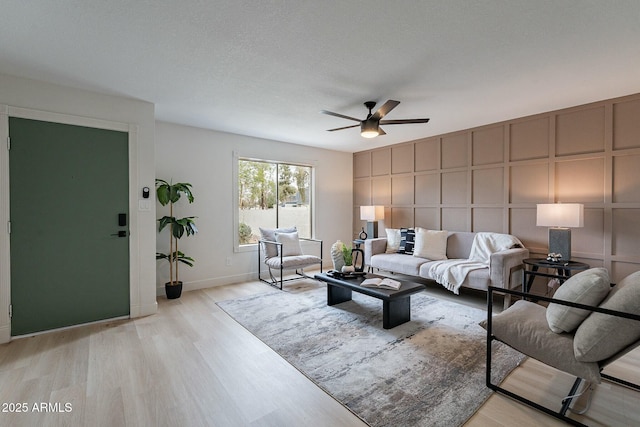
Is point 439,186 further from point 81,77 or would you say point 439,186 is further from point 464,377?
point 81,77

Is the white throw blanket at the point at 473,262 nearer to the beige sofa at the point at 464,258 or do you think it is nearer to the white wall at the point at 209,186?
the beige sofa at the point at 464,258

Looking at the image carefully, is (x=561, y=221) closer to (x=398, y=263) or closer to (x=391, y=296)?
(x=398, y=263)

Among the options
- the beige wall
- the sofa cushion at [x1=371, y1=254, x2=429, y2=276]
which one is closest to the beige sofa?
the sofa cushion at [x1=371, y1=254, x2=429, y2=276]

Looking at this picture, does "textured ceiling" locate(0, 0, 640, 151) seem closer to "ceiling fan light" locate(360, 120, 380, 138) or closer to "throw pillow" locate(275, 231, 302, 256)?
"ceiling fan light" locate(360, 120, 380, 138)

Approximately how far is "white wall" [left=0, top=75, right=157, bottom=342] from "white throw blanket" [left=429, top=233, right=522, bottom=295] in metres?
3.56

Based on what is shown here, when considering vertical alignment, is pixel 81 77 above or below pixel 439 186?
above

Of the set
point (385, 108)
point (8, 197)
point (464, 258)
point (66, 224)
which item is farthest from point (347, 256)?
point (8, 197)

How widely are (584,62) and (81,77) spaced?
14.5 feet

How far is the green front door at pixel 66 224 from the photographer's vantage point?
9.11 ft

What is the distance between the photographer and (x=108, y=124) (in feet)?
10.4

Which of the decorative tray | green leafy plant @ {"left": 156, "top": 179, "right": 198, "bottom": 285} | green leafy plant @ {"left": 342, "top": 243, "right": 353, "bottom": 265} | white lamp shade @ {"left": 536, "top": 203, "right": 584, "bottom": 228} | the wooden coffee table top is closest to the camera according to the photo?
the wooden coffee table top

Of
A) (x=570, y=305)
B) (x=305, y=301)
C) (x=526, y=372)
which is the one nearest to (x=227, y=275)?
(x=305, y=301)

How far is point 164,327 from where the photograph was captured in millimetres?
3045

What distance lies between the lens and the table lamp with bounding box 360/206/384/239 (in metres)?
5.46
